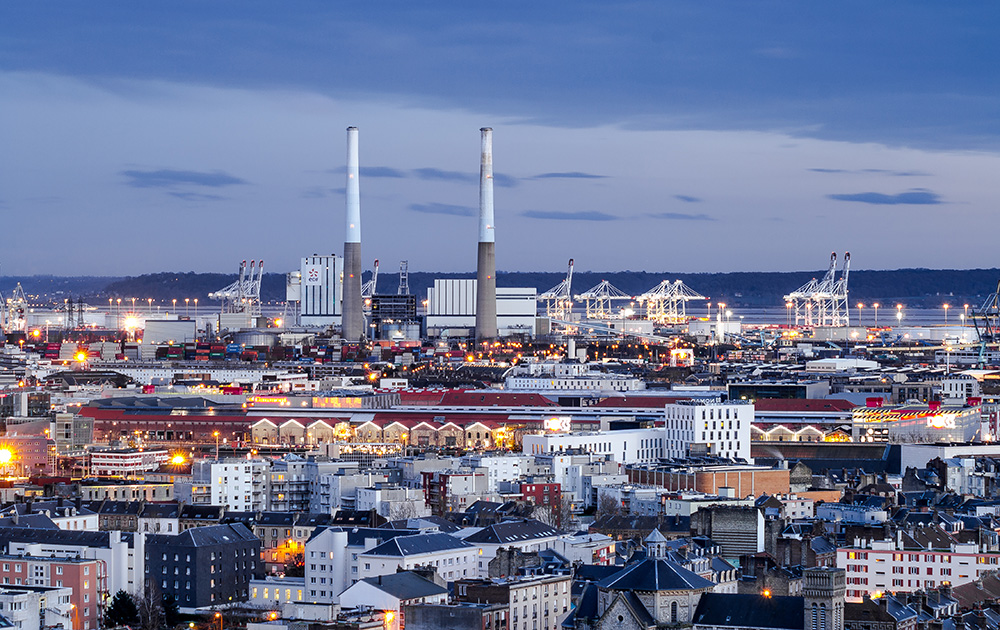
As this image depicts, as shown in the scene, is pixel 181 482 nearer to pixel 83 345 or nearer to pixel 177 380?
pixel 177 380

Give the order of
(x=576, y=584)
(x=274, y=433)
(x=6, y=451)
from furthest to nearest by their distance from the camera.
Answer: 1. (x=274, y=433)
2. (x=6, y=451)
3. (x=576, y=584)

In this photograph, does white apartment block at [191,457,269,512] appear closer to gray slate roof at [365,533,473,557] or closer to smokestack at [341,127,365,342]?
gray slate roof at [365,533,473,557]

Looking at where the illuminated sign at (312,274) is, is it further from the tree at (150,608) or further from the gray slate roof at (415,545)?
the gray slate roof at (415,545)

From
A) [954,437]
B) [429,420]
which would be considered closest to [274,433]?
[429,420]

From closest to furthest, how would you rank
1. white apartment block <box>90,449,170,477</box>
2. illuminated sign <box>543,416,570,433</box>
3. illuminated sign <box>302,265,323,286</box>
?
white apartment block <box>90,449,170,477</box> < illuminated sign <box>543,416,570,433</box> < illuminated sign <box>302,265,323,286</box>

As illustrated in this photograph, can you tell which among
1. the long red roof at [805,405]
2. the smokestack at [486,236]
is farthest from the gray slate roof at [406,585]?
the smokestack at [486,236]

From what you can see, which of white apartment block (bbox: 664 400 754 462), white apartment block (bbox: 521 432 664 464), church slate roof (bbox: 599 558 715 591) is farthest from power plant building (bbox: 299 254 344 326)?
church slate roof (bbox: 599 558 715 591)
